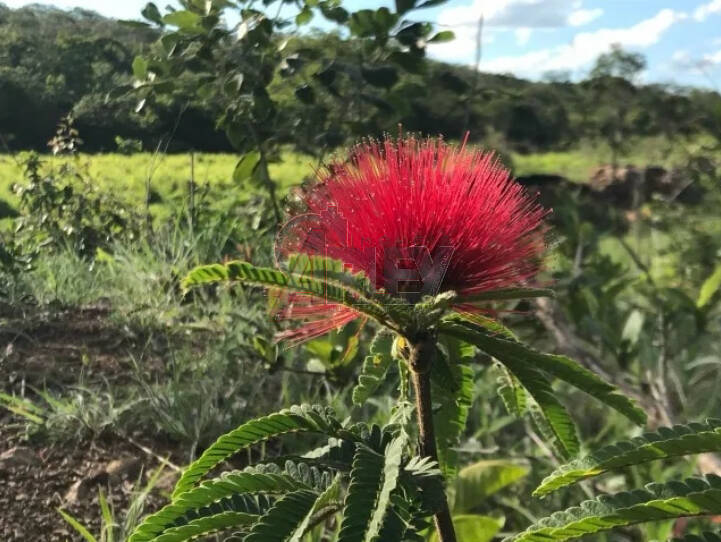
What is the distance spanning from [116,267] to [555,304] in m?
1.94

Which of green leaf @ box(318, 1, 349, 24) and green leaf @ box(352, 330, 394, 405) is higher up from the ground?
green leaf @ box(318, 1, 349, 24)

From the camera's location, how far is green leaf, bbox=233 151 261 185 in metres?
2.59

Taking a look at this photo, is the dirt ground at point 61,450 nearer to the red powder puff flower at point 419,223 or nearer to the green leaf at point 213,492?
the green leaf at point 213,492

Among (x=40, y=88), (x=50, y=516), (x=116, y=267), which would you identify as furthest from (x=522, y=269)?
(x=40, y=88)

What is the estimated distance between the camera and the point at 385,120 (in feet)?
9.50

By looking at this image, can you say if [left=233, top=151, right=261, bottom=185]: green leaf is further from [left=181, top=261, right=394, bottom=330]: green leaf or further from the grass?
[left=181, top=261, right=394, bottom=330]: green leaf

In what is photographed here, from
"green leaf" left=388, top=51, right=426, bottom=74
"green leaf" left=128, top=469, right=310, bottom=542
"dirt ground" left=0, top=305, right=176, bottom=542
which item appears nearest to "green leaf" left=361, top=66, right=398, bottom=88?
"green leaf" left=388, top=51, right=426, bottom=74

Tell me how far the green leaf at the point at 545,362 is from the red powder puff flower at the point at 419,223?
48mm

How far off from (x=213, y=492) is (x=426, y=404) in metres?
0.26

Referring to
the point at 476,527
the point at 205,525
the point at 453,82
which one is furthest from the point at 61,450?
the point at 453,82

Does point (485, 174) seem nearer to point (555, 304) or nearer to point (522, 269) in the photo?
point (522, 269)

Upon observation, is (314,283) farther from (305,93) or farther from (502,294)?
(305,93)

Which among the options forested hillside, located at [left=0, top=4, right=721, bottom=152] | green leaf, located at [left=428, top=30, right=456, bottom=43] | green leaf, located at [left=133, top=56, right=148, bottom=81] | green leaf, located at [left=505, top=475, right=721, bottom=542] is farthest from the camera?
forested hillside, located at [left=0, top=4, right=721, bottom=152]

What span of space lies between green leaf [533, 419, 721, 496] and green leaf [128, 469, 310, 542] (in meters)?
0.31
